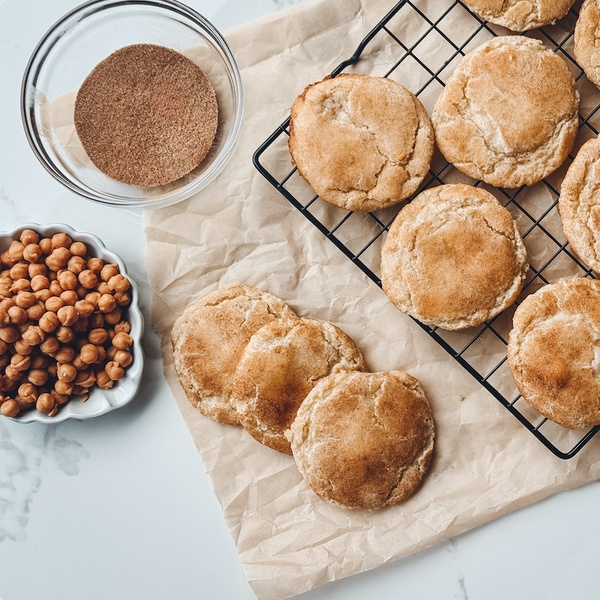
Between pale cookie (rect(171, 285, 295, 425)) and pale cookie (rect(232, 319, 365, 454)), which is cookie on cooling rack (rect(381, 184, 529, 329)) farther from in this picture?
pale cookie (rect(171, 285, 295, 425))

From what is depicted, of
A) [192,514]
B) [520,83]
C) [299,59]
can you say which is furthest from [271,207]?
[192,514]

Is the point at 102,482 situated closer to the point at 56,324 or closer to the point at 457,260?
the point at 56,324

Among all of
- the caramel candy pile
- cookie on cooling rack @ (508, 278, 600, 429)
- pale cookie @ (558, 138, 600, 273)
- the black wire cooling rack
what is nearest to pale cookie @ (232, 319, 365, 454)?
the black wire cooling rack

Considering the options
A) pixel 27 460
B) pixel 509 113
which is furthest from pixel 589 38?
pixel 27 460

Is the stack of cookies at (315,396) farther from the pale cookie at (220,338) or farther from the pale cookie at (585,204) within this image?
the pale cookie at (585,204)

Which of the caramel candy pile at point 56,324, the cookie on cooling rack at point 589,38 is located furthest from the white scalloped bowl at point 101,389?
the cookie on cooling rack at point 589,38

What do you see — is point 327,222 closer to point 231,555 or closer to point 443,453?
point 443,453
